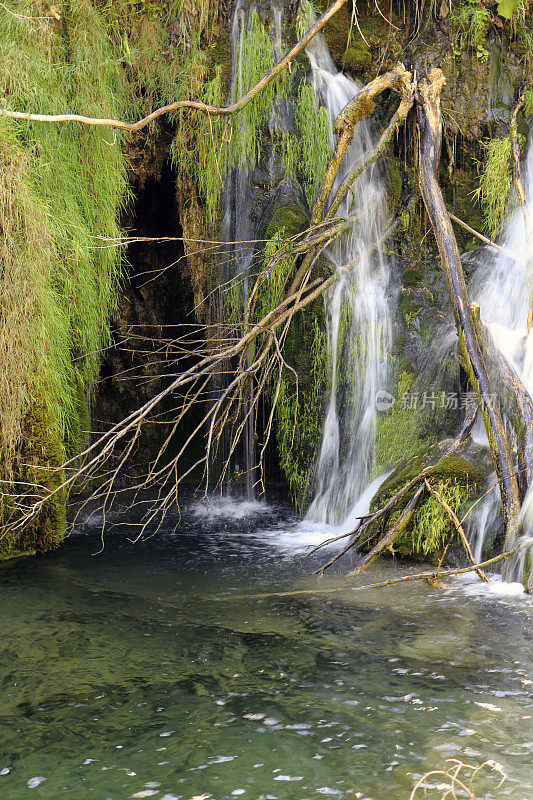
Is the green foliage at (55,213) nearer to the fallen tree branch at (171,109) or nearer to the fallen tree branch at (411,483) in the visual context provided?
the fallen tree branch at (171,109)

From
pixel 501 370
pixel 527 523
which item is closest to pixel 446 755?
pixel 527 523

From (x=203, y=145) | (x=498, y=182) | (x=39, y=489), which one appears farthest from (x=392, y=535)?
Result: (x=203, y=145)

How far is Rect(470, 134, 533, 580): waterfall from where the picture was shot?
5165mm

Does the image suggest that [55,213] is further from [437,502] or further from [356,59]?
[356,59]

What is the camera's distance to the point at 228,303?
22.2ft

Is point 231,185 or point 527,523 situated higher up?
point 231,185

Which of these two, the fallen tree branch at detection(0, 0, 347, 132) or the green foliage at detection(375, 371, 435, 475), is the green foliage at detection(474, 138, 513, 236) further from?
the fallen tree branch at detection(0, 0, 347, 132)

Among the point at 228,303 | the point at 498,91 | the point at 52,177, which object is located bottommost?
the point at 228,303

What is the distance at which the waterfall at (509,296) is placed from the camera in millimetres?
5165

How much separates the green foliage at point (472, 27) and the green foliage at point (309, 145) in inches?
63.9

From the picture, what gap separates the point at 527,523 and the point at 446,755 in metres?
2.06

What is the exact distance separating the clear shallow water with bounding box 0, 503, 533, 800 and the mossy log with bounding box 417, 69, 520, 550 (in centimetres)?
63

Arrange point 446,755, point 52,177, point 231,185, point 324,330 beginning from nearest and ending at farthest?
point 446,755, point 52,177, point 324,330, point 231,185

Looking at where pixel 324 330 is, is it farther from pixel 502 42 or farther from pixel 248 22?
pixel 502 42
